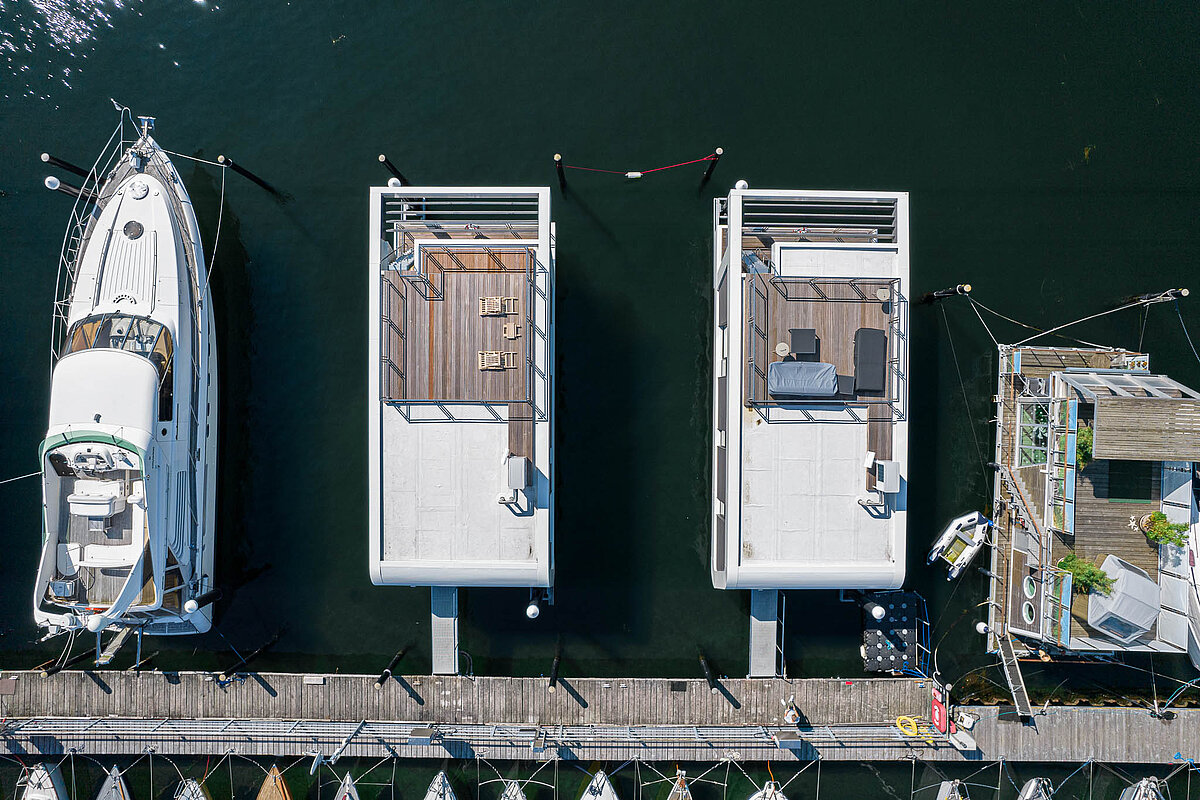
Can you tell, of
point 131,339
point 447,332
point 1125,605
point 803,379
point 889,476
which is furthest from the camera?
point 131,339

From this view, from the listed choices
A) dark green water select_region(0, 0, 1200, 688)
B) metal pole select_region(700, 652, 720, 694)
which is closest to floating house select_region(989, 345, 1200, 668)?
dark green water select_region(0, 0, 1200, 688)

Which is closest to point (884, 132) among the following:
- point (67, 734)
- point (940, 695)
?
point (940, 695)

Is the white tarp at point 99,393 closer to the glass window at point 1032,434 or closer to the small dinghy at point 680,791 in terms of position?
the small dinghy at point 680,791

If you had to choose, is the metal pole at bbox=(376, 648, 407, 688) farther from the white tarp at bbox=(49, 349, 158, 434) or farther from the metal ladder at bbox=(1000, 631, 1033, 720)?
the metal ladder at bbox=(1000, 631, 1033, 720)

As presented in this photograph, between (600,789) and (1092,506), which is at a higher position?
(1092,506)

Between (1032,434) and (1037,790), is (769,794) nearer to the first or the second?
(1037,790)

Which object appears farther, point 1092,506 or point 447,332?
point 1092,506

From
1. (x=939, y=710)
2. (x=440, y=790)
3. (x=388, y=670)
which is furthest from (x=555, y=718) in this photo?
(x=939, y=710)
